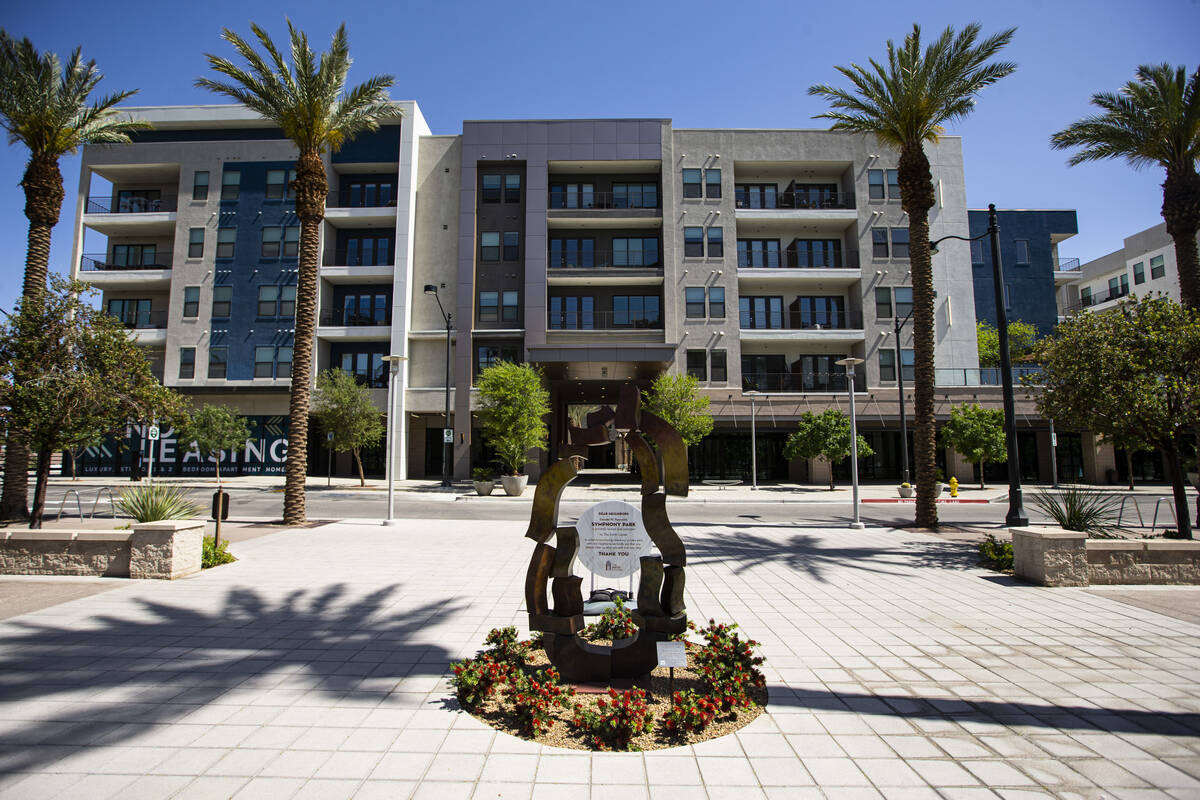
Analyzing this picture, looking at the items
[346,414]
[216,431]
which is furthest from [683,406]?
[216,431]

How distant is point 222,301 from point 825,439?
36.0 m

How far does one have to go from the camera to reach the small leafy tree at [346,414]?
1161 inches

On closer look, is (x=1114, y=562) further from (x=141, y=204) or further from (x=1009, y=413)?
(x=141, y=204)

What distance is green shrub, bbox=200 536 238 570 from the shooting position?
31.0 ft

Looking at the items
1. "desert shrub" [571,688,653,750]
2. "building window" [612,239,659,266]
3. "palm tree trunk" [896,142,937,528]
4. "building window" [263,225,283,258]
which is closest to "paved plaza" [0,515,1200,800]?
"desert shrub" [571,688,653,750]

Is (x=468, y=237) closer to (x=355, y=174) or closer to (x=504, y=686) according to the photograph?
(x=355, y=174)

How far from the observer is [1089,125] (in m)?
15.0

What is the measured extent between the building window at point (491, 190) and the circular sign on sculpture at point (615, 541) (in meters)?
32.7

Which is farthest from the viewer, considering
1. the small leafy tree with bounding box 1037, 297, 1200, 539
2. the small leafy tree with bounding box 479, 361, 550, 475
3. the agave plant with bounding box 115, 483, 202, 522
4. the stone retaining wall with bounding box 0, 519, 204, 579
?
the small leafy tree with bounding box 479, 361, 550, 475

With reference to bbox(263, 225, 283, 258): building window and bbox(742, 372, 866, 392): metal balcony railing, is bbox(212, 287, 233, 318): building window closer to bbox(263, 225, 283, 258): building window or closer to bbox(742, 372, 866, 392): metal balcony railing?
bbox(263, 225, 283, 258): building window

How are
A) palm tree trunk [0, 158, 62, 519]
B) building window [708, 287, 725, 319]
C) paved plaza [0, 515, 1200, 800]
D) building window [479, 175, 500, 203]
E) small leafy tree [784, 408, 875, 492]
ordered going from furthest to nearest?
building window [479, 175, 500, 203], building window [708, 287, 725, 319], small leafy tree [784, 408, 875, 492], palm tree trunk [0, 158, 62, 519], paved plaza [0, 515, 1200, 800]

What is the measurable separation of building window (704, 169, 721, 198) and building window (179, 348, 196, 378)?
3302 centimetres

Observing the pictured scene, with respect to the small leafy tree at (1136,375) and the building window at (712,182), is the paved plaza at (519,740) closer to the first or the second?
the small leafy tree at (1136,375)

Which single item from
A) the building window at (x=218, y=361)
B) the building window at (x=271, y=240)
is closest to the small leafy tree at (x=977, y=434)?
the building window at (x=271, y=240)
